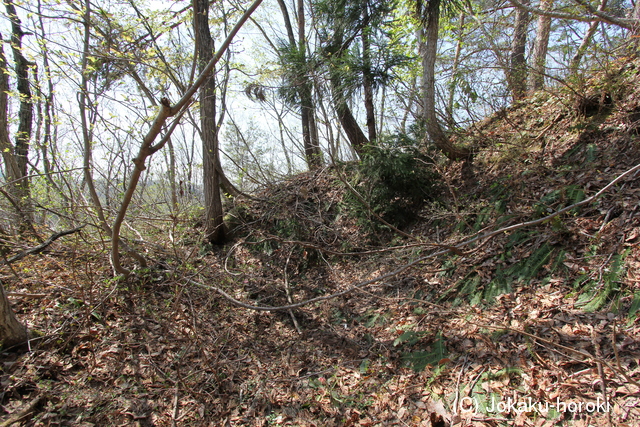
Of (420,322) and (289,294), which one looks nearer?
(420,322)

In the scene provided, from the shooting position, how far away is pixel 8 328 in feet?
10.0

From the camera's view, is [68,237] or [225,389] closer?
[225,389]

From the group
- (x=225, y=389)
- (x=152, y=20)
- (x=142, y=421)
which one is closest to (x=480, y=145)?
(x=225, y=389)

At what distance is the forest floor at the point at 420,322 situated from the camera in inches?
99.0

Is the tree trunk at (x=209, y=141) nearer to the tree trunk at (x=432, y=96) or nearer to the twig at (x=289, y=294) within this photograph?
the twig at (x=289, y=294)

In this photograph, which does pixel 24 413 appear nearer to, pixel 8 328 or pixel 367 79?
pixel 8 328

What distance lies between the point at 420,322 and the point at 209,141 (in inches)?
195

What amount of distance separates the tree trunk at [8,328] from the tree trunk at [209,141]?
2855 millimetres

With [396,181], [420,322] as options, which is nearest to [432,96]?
[396,181]

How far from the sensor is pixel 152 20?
6141 millimetres

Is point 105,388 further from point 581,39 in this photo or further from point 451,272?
point 581,39

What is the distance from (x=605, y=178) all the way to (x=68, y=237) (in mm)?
7010

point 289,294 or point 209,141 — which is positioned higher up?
point 209,141

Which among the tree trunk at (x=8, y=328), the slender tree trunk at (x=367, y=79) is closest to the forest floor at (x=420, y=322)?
the tree trunk at (x=8, y=328)
